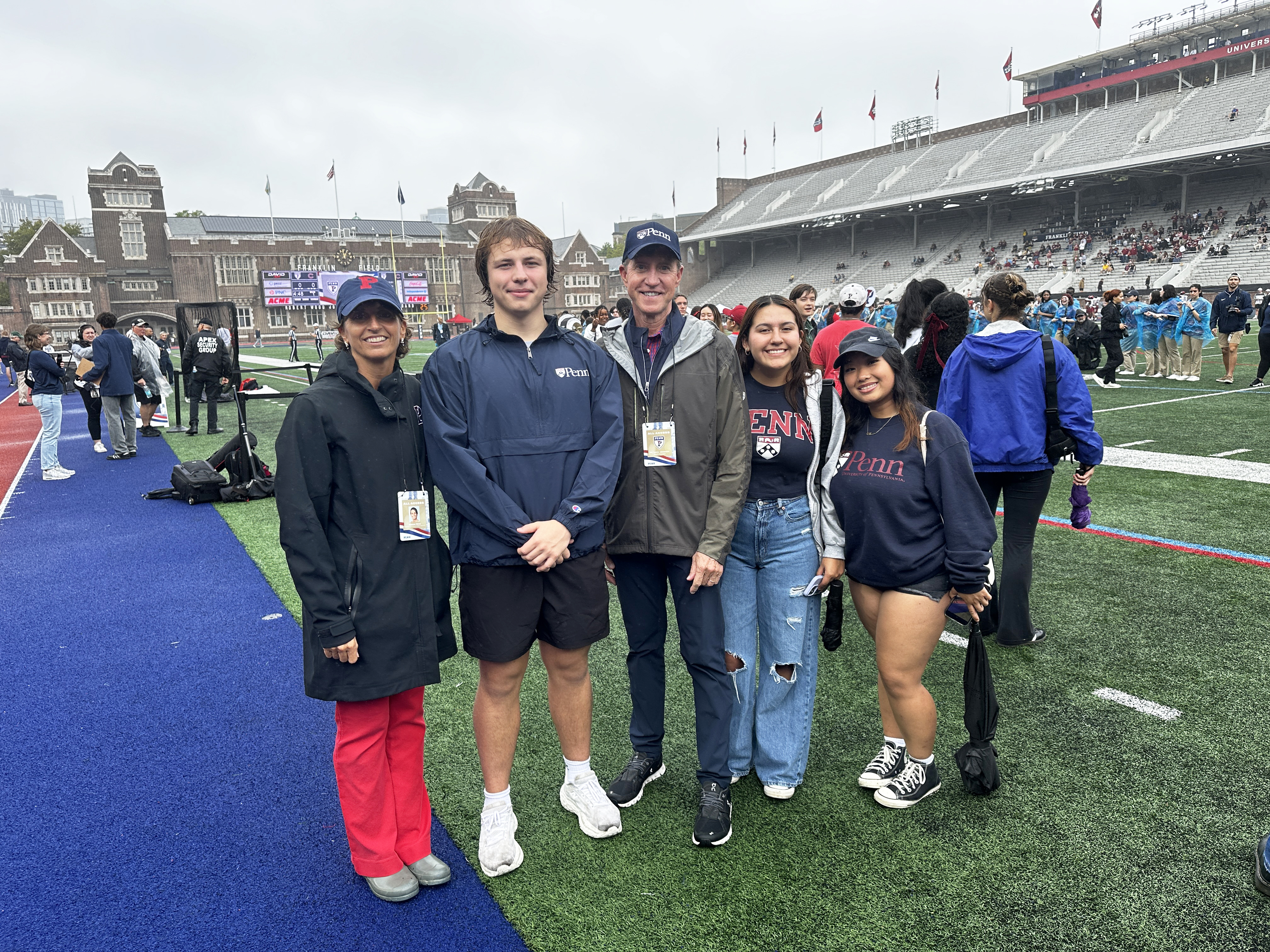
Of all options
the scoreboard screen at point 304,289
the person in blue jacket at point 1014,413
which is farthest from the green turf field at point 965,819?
the scoreboard screen at point 304,289

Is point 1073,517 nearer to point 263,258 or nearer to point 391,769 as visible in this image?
point 391,769

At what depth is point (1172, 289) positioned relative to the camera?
1339cm

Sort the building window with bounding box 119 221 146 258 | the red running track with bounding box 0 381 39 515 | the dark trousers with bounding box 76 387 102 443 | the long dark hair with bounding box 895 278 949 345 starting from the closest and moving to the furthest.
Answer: the long dark hair with bounding box 895 278 949 345, the red running track with bounding box 0 381 39 515, the dark trousers with bounding box 76 387 102 443, the building window with bounding box 119 221 146 258

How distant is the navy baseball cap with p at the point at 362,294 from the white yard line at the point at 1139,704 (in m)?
3.36

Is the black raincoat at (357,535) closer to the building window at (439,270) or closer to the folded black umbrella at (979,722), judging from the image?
the folded black umbrella at (979,722)

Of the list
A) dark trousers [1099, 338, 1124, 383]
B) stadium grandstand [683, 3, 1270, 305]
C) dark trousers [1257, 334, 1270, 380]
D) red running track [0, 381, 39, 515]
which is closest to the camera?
red running track [0, 381, 39, 515]

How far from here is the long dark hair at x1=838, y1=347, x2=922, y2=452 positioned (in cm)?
264

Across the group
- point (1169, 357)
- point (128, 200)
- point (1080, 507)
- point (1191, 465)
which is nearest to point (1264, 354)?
point (1169, 357)

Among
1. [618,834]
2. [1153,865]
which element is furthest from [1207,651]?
[618,834]

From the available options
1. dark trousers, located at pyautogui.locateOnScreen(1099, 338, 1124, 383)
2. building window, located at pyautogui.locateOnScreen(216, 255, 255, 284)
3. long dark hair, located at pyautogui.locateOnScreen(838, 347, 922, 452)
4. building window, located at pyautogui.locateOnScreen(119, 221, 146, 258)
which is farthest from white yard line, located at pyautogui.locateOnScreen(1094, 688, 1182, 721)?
building window, located at pyautogui.locateOnScreen(119, 221, 146, 258)

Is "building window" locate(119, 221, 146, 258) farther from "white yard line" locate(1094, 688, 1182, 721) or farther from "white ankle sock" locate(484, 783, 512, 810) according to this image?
"white yard line" locate(1094, 688, 1182, 721)

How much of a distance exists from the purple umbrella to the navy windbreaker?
2.73m

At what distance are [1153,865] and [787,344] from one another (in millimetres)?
1982

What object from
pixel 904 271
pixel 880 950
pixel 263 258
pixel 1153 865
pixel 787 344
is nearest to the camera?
pixel 880 950
